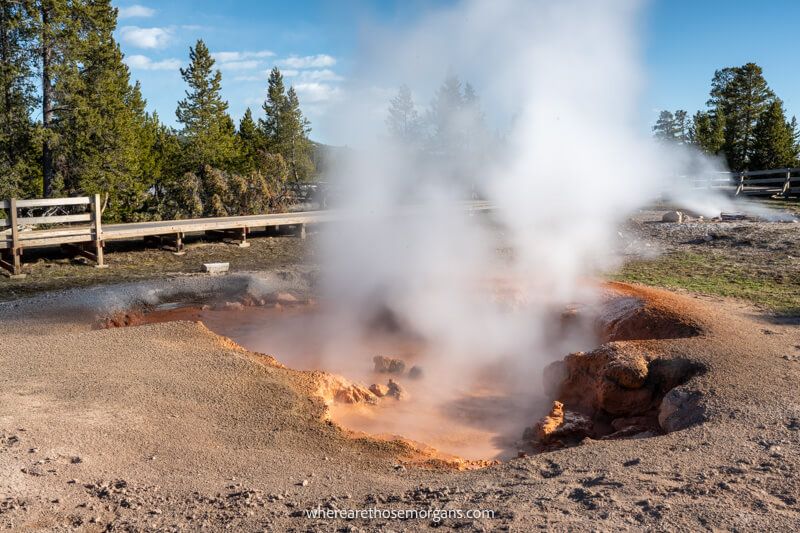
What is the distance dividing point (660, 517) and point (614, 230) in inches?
502

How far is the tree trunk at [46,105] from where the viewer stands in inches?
703

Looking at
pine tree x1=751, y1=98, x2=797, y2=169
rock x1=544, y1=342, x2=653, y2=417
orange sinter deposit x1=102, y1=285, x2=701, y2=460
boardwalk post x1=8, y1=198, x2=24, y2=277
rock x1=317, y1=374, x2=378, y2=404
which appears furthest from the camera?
pine tree x1=751, y1=98, x2=797, y2=169

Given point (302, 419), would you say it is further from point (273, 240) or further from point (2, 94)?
point (2, 94)

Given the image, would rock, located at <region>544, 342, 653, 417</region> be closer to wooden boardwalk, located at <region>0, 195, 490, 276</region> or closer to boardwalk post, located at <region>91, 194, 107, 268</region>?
wooden boardwalk, located at <region>0, 195, 490, 276</region>

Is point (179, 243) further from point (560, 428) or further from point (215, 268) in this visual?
point (560, 428)

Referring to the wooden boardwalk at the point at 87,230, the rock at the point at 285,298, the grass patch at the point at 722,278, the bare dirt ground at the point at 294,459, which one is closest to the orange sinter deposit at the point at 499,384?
the bare dirt ground at the point at 294,459

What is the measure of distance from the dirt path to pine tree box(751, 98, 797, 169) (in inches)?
1123

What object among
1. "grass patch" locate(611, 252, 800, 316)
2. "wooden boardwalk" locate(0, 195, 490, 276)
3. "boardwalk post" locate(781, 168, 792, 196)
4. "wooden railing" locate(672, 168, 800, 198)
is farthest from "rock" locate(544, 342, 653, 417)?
"boardwalk post" locate(781, 168, 792, 196)

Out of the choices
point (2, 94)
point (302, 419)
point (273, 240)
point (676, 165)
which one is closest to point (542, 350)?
point (302, 419)

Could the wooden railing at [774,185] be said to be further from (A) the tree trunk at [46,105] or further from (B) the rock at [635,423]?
(A) the tree trunk at [46,105]

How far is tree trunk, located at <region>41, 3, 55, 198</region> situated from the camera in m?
17.9

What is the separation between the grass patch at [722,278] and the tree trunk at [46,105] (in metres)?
16.0

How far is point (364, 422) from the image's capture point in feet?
18.7

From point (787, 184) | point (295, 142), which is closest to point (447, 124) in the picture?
point (787, 184)
